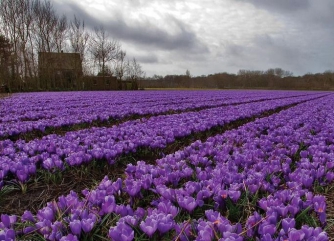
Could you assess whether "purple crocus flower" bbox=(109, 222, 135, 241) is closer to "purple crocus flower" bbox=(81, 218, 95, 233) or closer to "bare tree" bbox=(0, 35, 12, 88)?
"purple crocus flower" bbox=(81, 218, 95, 233)

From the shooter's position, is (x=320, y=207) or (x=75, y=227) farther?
(x=320, y=207)

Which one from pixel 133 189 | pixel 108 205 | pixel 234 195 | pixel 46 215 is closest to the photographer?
pixel 46 215

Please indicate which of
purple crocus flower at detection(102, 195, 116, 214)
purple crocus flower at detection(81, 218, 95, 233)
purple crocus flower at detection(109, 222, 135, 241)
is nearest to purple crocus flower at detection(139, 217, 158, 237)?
purple crocus flower at detection(109, 222, 135, 241)

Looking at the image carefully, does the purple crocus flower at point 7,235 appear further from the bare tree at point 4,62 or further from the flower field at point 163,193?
the bare tree at point 4,62

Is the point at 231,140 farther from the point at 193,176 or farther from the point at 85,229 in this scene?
the point at 85,229

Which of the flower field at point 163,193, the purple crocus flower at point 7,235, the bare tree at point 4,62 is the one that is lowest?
the flower field at point 163,193

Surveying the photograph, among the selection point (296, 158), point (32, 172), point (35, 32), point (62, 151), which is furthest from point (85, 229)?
point (35, 32)

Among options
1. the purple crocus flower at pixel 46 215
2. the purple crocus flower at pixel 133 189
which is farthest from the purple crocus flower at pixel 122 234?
the purple crocus flower at pixel 133 189

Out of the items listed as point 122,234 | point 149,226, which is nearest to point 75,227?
point 122,234

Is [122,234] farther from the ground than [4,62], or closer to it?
closer to it

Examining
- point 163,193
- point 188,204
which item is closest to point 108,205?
point 163,193

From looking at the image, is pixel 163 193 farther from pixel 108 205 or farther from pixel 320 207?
pixel 320 207

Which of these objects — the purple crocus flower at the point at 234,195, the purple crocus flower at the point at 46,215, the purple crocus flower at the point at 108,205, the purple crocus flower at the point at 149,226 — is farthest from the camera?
the purple crocus flower at the point at 234,195

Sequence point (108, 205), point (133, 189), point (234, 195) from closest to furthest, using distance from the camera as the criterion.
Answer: point (108, 205)
point (234, 195)
point (133, 189)
